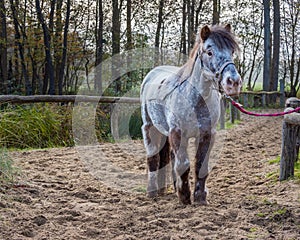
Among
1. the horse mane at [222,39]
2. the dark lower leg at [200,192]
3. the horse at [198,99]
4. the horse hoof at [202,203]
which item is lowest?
the horse hoof at [202,203]

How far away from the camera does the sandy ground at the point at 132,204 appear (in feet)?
8.86

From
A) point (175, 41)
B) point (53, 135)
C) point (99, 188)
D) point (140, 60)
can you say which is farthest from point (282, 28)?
point (99, 188)

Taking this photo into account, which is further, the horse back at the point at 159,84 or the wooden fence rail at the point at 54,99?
the wooden fence rail at the point at 54,99

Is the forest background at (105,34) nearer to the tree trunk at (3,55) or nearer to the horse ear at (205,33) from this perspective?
the tree trunk at (3,55)

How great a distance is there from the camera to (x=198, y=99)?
3.19 metres

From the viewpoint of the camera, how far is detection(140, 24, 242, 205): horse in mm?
2961

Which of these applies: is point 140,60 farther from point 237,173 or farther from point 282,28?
point 282,28

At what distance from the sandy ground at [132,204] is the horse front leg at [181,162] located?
114 mm

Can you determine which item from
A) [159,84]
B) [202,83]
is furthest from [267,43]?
[202,83]

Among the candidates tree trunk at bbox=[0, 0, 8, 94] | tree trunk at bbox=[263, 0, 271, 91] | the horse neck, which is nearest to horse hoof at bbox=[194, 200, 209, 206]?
the horse neck

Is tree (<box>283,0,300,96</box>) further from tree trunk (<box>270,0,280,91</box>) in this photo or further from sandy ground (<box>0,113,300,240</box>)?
sandy ground (<box>0,113,300,240</box>)

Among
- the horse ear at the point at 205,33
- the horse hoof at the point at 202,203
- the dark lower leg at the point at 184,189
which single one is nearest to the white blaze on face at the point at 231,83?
the horse ear at the point at 205,33

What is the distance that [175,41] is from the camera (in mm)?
17547

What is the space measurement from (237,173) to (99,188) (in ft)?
5.51
